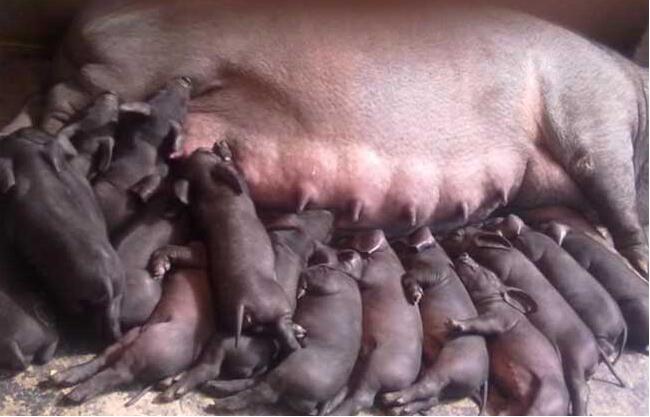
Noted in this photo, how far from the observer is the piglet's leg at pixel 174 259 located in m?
2.10

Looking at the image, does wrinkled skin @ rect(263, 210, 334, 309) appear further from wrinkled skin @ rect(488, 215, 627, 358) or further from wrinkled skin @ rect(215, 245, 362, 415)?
wrinkled skin @ rect(488, 215, 627, 358)

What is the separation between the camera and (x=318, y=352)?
1999mm

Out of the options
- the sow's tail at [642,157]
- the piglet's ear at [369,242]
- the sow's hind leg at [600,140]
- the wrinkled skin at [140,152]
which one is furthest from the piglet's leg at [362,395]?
the sow's tail at [642,157]

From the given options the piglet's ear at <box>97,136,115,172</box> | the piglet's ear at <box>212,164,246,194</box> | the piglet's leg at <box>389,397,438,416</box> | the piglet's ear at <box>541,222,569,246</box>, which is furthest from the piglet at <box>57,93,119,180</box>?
the piglet's ear at <box>541,222,569,246</box>

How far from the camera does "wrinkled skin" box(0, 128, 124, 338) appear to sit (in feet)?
6.29

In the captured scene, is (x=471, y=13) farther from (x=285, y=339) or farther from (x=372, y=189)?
(x=285, y=339)

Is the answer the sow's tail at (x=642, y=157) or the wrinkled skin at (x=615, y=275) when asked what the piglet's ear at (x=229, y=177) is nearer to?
the wrinkled skin at (x=615, y=275)

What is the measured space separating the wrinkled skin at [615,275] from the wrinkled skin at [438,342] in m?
0.36

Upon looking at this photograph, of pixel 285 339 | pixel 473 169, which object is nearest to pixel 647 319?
pixel 473 169

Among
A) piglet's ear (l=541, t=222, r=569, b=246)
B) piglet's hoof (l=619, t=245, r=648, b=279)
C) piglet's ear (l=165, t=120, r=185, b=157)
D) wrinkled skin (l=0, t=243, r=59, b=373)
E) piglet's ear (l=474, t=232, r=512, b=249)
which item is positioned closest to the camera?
wrinkled skin (l=0, t=243, r=59, b=373)

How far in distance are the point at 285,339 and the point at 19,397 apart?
0.51m

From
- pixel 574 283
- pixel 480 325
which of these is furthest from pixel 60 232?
pixel 574 283

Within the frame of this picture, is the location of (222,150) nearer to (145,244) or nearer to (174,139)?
(174,139)

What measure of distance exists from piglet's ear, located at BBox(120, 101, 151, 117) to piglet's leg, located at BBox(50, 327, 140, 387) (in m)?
0.58
